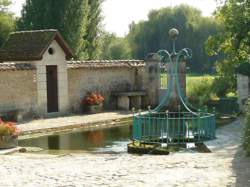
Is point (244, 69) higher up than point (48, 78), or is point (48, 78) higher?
point (244, 69)

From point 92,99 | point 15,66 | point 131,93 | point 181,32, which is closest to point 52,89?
point 92,99

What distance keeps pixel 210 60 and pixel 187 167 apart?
53.8 m

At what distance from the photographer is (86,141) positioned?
55.8 feet

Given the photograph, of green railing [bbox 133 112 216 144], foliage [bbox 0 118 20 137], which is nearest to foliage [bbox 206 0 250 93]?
green railing [bbox 133 112 216 144]

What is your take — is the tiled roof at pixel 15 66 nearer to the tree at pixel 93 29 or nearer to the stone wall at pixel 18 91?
the stone wall at pixel 18 91

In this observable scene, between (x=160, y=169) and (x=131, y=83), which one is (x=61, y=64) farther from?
(x=160, y=169)

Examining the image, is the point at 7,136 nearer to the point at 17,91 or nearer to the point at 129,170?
the point at 129,170

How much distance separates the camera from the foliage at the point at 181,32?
62375mm

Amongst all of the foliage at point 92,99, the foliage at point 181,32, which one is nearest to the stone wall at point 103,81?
the foliage at point 92,99

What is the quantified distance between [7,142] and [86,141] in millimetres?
3071

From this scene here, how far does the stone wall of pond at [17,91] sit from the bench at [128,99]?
5276 millimetres

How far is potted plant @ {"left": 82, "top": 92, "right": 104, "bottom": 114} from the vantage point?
25.1 meters

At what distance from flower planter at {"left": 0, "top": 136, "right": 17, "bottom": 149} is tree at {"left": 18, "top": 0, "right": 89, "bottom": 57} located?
21.4 meters

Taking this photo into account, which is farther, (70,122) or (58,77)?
(58,77)
